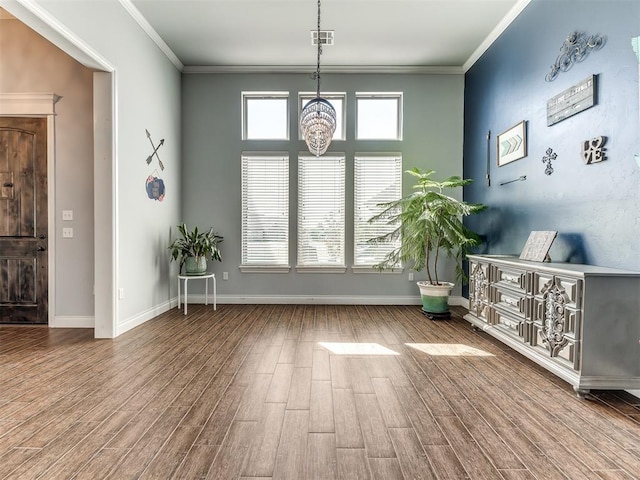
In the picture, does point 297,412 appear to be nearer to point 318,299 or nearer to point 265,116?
point 318,299

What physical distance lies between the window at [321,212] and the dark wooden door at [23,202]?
126 inches

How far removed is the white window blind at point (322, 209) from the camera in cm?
555

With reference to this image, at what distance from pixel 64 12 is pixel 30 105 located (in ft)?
4.95

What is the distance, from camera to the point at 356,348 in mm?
3434

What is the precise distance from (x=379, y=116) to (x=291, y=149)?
1473mm

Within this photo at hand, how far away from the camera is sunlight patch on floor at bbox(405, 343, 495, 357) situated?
130 inches

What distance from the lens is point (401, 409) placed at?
2240mm

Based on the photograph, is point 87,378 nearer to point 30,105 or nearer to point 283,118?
point 30,105

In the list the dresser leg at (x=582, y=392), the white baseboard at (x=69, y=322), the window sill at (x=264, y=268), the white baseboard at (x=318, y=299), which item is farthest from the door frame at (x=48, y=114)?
the dresser leg at (x=582, y=392)

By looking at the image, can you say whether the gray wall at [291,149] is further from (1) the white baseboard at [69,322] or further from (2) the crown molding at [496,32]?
(1) the white baseboard at [69,322]

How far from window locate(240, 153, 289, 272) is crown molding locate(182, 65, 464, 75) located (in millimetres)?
1300

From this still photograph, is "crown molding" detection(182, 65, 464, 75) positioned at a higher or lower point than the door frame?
higher

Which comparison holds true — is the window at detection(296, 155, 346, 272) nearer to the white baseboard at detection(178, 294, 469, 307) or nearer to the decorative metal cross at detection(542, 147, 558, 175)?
the white baseboard at detection(178, 294, 469, 307)

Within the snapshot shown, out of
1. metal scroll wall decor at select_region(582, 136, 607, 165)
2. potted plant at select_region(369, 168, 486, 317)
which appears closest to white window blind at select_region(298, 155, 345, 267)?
potted plant at select_region(369, 168, 486, 317)
